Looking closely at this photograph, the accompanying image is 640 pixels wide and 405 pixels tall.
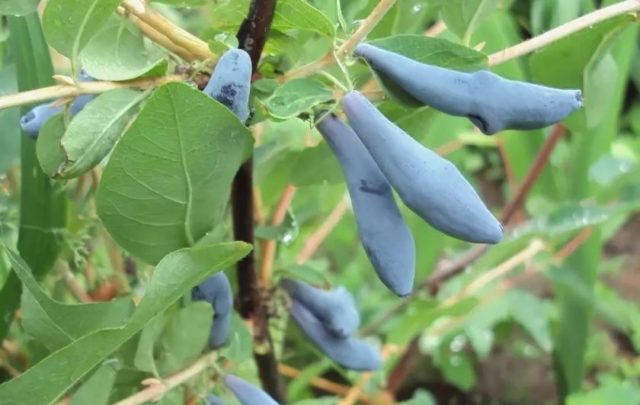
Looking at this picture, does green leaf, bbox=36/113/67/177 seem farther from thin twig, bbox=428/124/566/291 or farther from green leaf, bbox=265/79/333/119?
thin twig, bbox=428/124/566/291

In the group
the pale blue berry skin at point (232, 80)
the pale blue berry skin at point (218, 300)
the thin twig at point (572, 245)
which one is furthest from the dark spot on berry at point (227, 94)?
the thin twig at point (572, 245)

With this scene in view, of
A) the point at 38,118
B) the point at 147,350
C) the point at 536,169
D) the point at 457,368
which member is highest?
the point at 38,118

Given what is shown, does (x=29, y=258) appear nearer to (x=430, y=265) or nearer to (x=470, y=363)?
(x=430, y=265)

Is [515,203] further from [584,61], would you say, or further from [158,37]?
[158,37]

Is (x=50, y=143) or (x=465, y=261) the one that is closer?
(x=50, y=143)

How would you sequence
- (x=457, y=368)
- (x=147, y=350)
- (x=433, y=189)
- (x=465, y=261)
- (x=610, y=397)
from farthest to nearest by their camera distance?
(x=457, y=368) → (x=465, y=261) → (x=610, y=397) → (x=147, y=350) → (x=433, y=189)

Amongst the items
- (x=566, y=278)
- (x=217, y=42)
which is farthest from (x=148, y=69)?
(x=566, y=278)

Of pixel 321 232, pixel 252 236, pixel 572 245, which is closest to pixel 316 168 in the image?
pixel 252 236
